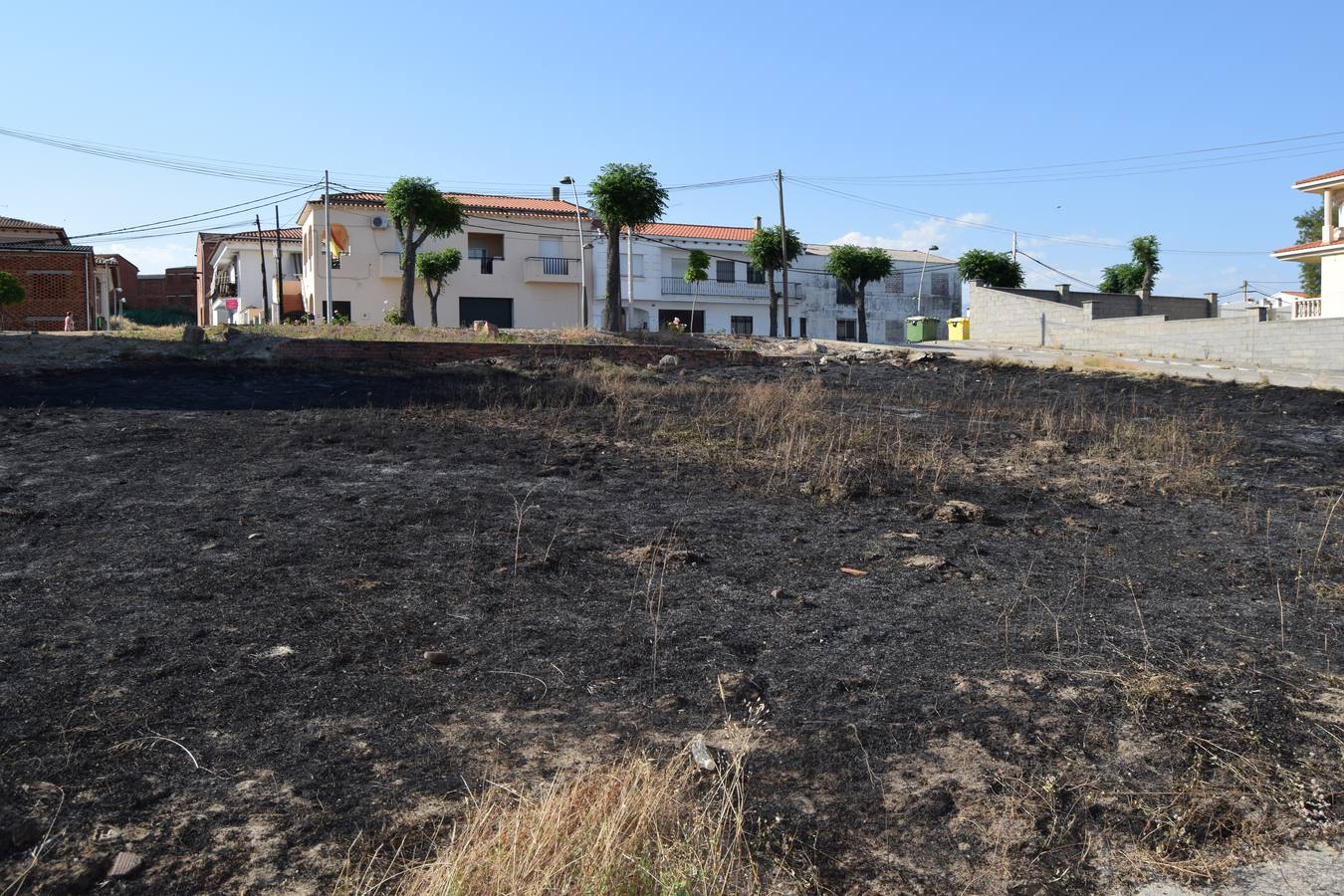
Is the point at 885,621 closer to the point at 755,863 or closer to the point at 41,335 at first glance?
the point at 755,863

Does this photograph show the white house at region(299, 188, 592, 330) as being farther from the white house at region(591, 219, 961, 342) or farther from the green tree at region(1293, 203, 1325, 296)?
the green tree at region(1293, 203, 1325, 296)

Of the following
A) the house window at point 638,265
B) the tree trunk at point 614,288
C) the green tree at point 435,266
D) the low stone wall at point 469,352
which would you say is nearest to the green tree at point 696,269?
the house window at point 638,265

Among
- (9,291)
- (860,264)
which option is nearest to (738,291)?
(860,264)

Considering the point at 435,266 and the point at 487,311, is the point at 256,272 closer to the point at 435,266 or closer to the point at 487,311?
the point at 487,311

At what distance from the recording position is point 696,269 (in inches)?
1984

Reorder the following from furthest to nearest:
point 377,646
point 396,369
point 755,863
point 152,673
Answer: point 396,369, point 377,646, point 152,673, point 755,863

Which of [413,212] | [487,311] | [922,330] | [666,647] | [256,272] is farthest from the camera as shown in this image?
[256,272]

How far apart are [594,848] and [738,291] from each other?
171 ft

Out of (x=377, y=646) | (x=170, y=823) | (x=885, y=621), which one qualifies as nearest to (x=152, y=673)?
(x=377, y=646)

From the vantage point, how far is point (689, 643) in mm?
4570

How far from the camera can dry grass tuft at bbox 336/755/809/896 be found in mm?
2529

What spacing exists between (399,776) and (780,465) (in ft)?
18.4

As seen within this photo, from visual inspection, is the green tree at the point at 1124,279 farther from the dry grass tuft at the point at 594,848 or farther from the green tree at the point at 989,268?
the dry grass tuft at the point at 594,848

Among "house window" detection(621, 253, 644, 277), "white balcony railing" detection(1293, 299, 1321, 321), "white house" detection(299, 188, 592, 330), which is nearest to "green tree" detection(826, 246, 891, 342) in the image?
"white house" detection(299, 188, 592, 330)
